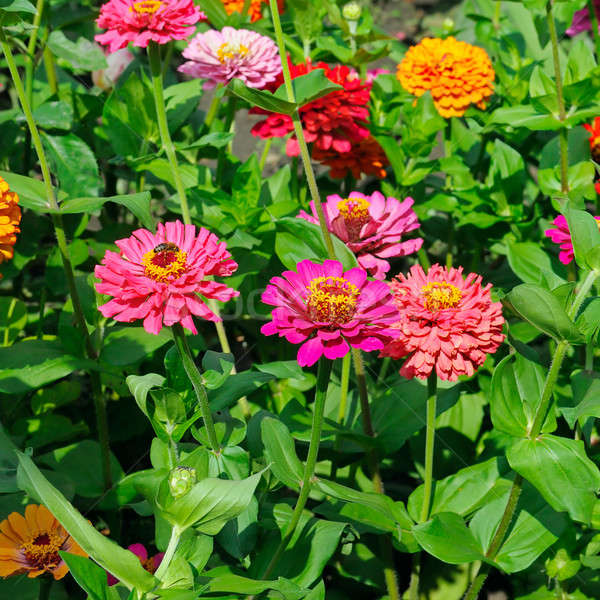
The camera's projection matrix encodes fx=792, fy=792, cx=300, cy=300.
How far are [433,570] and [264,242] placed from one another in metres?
0.80

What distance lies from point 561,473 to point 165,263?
0.69m

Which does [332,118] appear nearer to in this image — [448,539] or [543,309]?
[543,309]

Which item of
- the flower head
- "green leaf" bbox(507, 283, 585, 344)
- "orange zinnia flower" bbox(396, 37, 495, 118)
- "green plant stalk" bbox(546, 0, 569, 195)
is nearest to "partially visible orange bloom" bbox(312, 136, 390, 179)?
the flower head

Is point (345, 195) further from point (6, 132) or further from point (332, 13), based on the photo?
point (6, 132)

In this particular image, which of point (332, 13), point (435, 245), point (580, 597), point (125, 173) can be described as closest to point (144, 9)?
point (332, 13)

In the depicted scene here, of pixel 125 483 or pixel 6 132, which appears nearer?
pixel 125 483

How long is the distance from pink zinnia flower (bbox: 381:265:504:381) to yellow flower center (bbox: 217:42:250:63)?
81cm

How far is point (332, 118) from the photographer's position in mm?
1717

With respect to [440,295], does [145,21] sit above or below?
above

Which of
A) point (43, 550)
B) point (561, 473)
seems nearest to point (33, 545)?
point (43, 550)

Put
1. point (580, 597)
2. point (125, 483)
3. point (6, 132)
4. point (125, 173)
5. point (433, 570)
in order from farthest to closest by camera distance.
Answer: point (125, 173) → point (6, 132) → point (433, 570) → point (580, 597) → point (125, 483)

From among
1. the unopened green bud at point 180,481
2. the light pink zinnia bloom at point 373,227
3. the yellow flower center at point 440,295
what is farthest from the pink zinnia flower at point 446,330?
the unopened green bud at point 180,481

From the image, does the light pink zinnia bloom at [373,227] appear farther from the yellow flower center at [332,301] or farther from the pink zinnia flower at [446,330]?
the yellow flower center at [332,301]

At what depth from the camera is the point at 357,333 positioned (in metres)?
1.06
